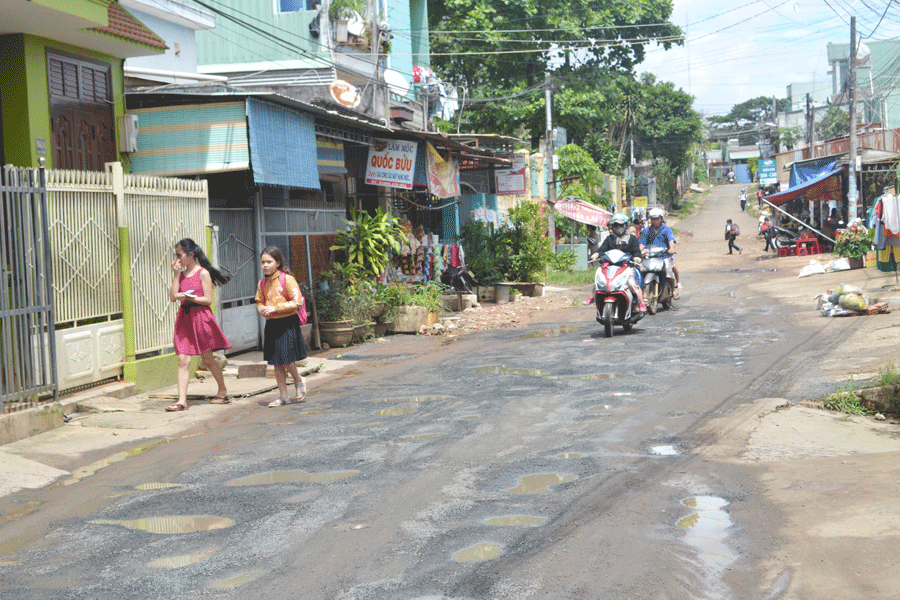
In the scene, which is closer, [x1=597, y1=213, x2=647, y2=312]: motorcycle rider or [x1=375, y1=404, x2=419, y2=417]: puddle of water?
[x1=375, y1=404, x2=419, y2=417]: puddle of water

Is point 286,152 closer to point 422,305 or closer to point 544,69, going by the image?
point 422,305

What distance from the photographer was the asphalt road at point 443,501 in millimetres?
4199

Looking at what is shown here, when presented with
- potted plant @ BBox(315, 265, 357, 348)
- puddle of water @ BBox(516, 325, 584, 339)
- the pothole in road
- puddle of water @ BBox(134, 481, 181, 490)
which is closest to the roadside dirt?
the pothole in road

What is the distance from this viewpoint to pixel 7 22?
31.7 ft

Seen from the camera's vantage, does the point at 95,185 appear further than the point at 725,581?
Yes

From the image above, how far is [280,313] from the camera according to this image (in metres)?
9.24

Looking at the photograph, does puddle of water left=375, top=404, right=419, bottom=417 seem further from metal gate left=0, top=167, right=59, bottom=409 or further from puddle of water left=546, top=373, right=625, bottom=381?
metal gate left=0, top=167, right=59, bottom=409

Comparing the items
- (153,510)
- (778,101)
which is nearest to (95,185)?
(153,510)

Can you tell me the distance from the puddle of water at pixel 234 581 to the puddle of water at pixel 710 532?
222 centimetres

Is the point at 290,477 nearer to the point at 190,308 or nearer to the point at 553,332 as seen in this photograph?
the point at 190,308

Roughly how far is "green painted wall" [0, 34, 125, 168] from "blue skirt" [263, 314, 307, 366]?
3.67 m

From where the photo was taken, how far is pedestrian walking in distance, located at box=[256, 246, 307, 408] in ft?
30.3

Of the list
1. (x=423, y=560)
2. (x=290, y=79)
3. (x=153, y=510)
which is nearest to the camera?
(x=423, y=560)

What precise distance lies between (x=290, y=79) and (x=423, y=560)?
17.9 m
